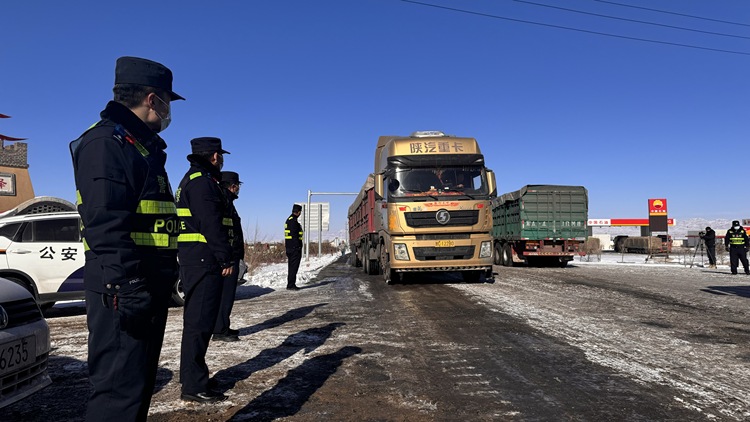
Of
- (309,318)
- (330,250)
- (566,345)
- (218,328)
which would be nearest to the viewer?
(566,345)

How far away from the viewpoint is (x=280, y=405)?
3.33 m

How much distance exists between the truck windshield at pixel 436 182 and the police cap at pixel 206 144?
6657 mm

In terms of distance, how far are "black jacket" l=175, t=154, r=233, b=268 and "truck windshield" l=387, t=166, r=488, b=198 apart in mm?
6858

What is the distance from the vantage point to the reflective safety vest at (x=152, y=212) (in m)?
2.12

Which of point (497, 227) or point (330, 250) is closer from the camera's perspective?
point (497, 227)

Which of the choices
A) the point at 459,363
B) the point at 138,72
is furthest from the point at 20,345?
the point at 459,363

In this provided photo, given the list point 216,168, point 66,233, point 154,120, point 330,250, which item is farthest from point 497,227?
point 330,250

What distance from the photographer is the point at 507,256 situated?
20.8 m

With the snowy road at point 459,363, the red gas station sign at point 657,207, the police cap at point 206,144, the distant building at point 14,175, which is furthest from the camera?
the red gas station sign at point 657,207

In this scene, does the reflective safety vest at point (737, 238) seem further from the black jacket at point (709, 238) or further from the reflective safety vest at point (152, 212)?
the reflective safety vest at point (152, 212)

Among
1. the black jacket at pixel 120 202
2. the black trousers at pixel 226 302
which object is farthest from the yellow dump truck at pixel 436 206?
the black jacket at pixel 120 202

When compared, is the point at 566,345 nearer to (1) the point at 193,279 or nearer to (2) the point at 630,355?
(2) the point at 630,355

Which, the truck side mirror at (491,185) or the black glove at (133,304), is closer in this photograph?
the black glove at (133,304)

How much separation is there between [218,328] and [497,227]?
61.8 ft
